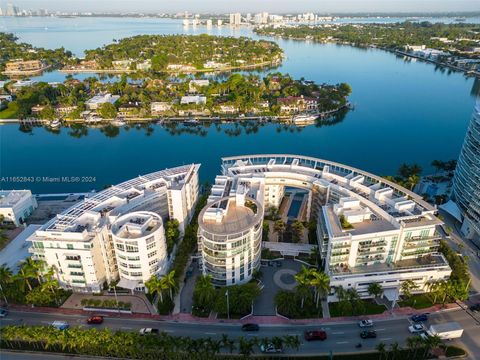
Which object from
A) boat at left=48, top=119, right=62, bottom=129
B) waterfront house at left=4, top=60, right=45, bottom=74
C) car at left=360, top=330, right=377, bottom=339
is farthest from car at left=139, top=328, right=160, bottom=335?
waterfront house at left=4, top=60, right=45, bottom=74

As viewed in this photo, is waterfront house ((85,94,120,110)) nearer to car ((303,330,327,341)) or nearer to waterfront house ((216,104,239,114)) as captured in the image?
waterfront house ((216,104,239,114))

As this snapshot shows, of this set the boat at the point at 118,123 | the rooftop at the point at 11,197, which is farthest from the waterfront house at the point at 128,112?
the rooftop at the point at 11,197

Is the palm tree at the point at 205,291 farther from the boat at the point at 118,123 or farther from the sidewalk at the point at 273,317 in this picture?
the boat at the point at 118,123

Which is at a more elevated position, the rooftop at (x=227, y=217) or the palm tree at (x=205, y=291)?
the rooftop at (x=227, y=217)

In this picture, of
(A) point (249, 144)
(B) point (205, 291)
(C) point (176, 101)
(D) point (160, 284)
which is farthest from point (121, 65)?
(B) point (205, 291)

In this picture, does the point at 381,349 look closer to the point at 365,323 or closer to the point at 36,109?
the point at 365,323
